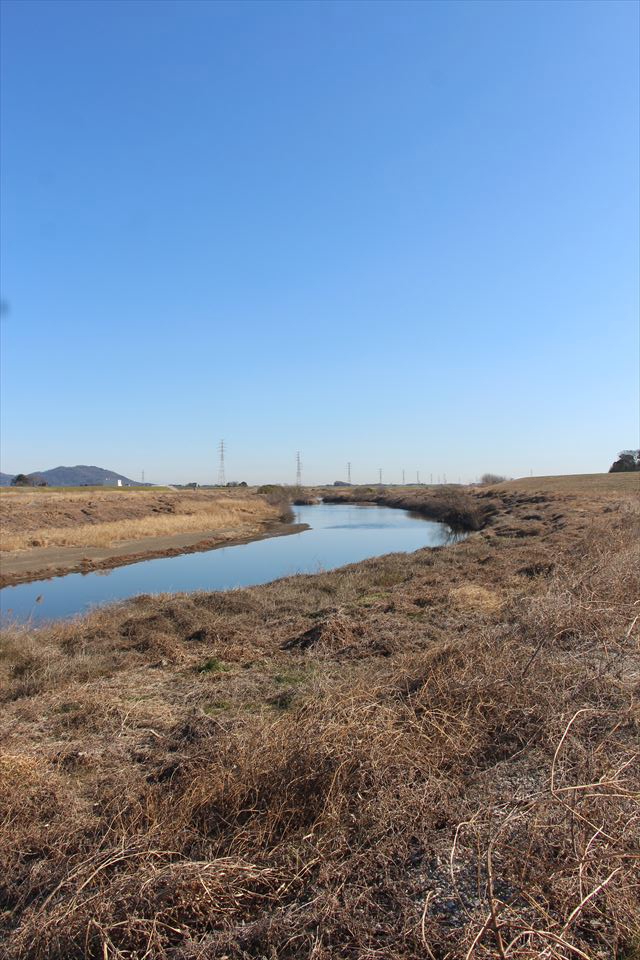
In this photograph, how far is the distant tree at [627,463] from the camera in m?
86.7

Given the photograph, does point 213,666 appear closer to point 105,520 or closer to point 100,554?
point 100,554

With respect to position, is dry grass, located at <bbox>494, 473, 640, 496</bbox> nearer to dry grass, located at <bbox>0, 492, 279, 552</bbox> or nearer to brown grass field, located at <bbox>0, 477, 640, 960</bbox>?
dry grass, located at <bbox>0, 492, 279, 552</bbox>

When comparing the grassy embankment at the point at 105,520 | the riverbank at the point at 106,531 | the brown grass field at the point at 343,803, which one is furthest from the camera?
the grassy embankment at the point at 105,520

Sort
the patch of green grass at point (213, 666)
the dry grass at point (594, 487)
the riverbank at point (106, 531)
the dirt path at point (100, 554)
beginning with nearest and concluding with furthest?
the patch of green grass at point (213, 666) → the dirt path at point (100, 554) → the riverbank at point (106, 531) → the dry grass at point (594, 487)

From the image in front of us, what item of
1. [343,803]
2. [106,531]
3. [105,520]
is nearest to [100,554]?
[106,531]

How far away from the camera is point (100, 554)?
101 feet

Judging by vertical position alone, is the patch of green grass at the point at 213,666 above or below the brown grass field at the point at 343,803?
below

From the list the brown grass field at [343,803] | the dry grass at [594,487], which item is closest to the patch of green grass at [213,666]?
the brown grass field at [343,803]

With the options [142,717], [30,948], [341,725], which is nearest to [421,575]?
[142,717]

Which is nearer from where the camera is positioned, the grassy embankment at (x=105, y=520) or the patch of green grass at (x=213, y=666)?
the patch of green grass at (x=213, y=666)

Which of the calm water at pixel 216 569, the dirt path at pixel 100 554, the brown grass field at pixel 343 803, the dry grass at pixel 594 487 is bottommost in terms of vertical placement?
the calm water at pixel 216 569

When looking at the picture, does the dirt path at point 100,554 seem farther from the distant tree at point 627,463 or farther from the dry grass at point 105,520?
the distant tree at point 627,463

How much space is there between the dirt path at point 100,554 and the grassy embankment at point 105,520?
3.36 feet

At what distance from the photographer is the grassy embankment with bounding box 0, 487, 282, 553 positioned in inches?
1308
